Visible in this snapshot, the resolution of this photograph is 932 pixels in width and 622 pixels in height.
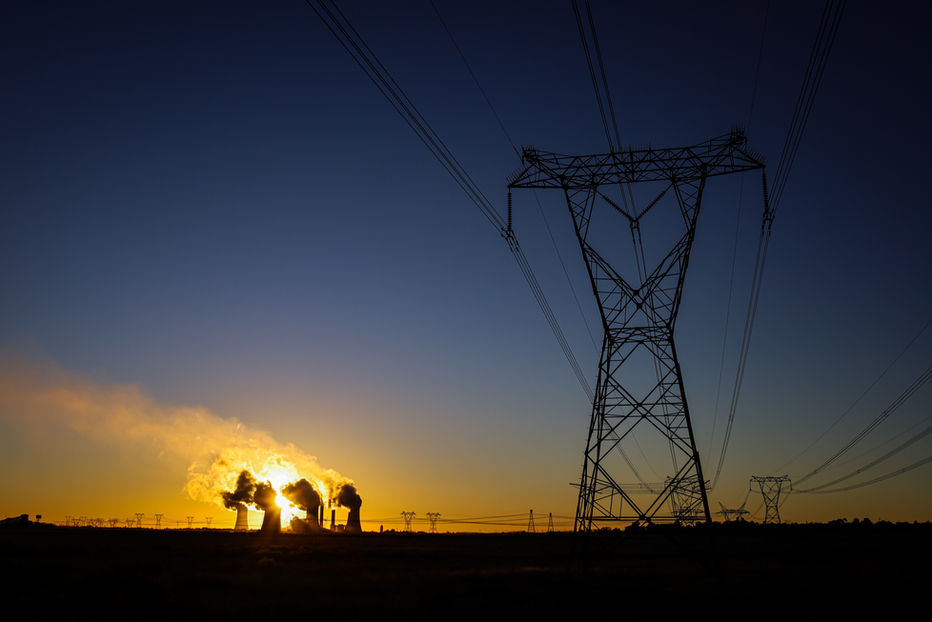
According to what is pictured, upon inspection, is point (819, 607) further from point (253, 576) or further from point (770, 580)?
point (253, 576)

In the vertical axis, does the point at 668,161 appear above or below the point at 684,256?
above

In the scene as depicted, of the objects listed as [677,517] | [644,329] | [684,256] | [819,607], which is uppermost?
[684,256]

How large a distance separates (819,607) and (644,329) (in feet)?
40.3

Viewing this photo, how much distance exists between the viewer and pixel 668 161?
28.1 metres

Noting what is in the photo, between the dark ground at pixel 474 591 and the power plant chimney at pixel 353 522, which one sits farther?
the power plant chimney at pixel 353 522

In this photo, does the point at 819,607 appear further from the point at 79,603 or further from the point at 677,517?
the point at 79,603

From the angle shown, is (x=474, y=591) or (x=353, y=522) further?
(x=353, y=522)

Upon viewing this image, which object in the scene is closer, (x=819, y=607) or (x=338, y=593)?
(x=819, y=607)

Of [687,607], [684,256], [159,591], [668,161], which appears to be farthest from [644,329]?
[159,591]

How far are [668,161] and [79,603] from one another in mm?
28634

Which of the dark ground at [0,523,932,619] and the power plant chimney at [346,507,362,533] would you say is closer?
the dark ground at [0,523,932,619]

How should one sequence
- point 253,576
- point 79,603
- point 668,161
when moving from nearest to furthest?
point 79,603 → point 668,161 → point 253,576

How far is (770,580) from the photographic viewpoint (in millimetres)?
31922

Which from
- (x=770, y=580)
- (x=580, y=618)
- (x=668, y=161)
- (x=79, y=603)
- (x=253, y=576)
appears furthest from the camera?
(x=253, y=576)
